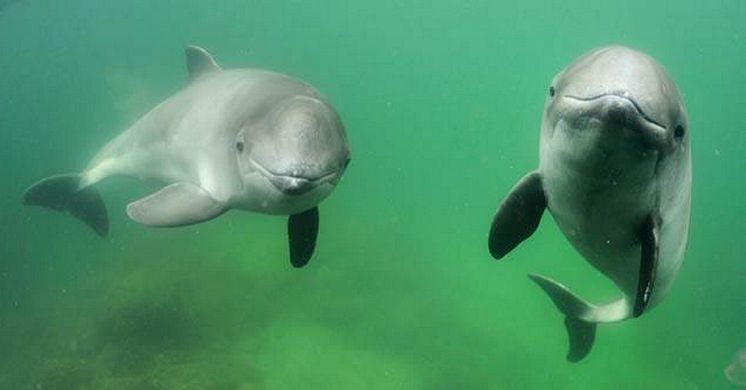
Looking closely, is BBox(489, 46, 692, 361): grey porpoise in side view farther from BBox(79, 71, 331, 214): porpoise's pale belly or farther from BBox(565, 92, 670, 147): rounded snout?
BBox(79, 71, 331, 214): porpoise's pale belly

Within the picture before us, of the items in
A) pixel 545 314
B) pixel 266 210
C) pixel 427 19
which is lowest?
pixel 427 19

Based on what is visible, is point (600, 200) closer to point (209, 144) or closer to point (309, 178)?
point (309, 178)

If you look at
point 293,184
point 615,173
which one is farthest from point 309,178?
point 615,173

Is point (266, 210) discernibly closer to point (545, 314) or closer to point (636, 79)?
point (636, 79)

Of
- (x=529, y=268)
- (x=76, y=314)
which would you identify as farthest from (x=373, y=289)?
(x=529, y=268)

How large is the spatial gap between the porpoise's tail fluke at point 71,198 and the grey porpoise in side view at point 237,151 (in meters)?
1.53

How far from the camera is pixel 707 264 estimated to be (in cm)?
2558

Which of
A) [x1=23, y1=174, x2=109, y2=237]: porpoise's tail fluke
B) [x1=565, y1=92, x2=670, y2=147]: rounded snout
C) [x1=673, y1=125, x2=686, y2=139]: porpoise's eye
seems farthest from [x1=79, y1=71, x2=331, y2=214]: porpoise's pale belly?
[x1=673, y1=125, x2=686, y2=139]: porpoise's eye

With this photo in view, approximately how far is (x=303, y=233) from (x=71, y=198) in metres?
5.77

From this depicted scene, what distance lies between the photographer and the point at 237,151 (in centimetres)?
548

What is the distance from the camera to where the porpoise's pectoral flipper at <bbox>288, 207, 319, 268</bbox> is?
6.39 metres

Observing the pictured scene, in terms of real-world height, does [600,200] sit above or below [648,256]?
above

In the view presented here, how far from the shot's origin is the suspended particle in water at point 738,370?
14.8m

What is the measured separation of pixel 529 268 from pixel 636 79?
69.0 feet
